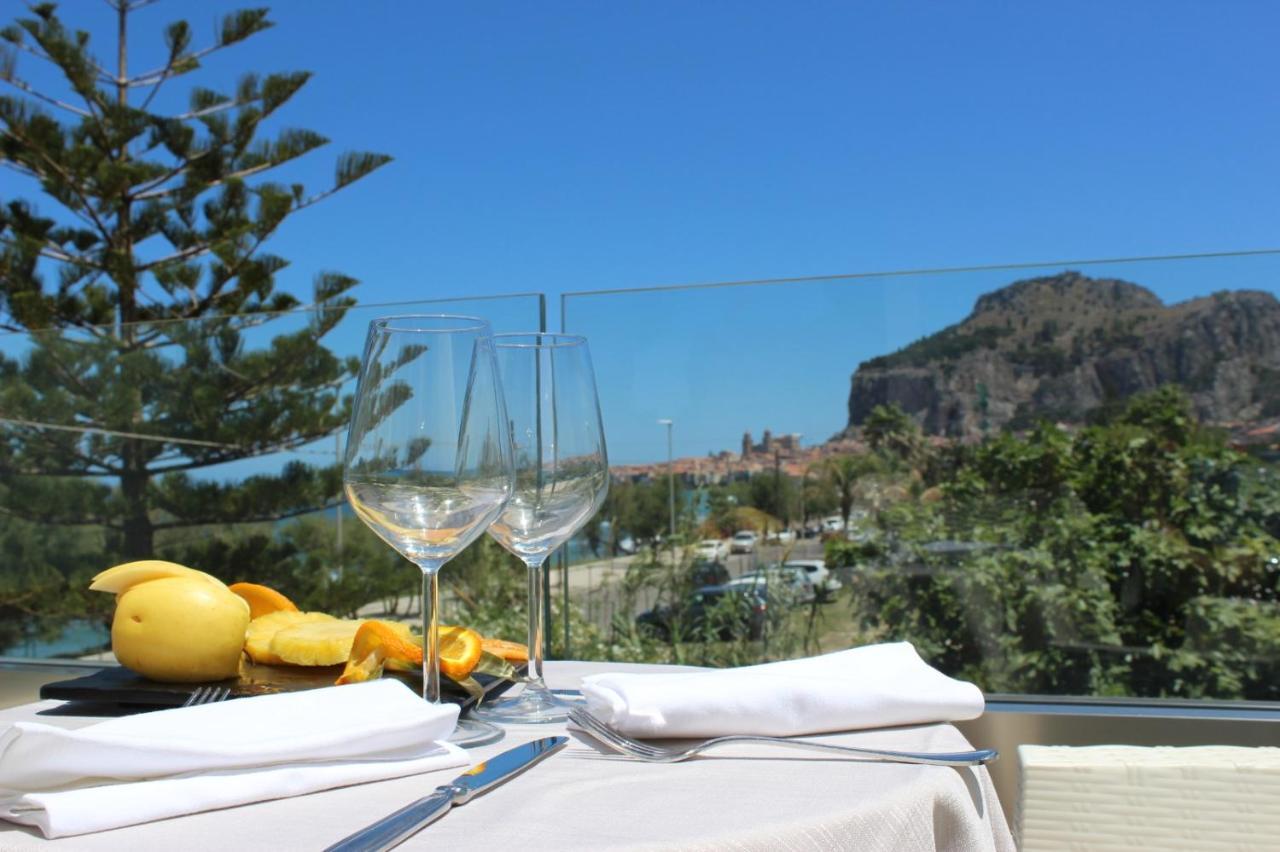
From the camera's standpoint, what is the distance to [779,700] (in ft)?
2.52

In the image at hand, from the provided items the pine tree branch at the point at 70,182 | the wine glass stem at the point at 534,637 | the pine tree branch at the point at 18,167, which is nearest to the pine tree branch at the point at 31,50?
the pine tree branch at the point at 70,182

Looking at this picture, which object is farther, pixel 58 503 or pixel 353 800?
pixel 58 503

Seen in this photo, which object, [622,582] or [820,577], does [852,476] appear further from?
[622,582]

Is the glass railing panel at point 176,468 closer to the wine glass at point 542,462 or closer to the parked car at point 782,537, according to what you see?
the parked car at point 782,537

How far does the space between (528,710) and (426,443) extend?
0.24m

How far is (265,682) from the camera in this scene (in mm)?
890

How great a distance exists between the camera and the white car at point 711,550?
252 cm

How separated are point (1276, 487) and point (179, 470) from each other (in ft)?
8.80

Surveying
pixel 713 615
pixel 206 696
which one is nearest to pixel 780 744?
pixel 206 696

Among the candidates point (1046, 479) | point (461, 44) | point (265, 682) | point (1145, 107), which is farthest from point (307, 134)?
point (1145, 107)

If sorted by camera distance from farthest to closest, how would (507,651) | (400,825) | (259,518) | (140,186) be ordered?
1. (140,186)
2. (259,518)
3. (507,651)
4. (400,825)

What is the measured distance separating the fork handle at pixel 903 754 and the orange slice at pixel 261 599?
0.51 meters

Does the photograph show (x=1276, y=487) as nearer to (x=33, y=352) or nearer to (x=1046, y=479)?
(x=1046, y=479)

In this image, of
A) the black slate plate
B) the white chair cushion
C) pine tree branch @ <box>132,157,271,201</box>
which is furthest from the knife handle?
pine tree branch @ <box>132,157,271,201</box>
